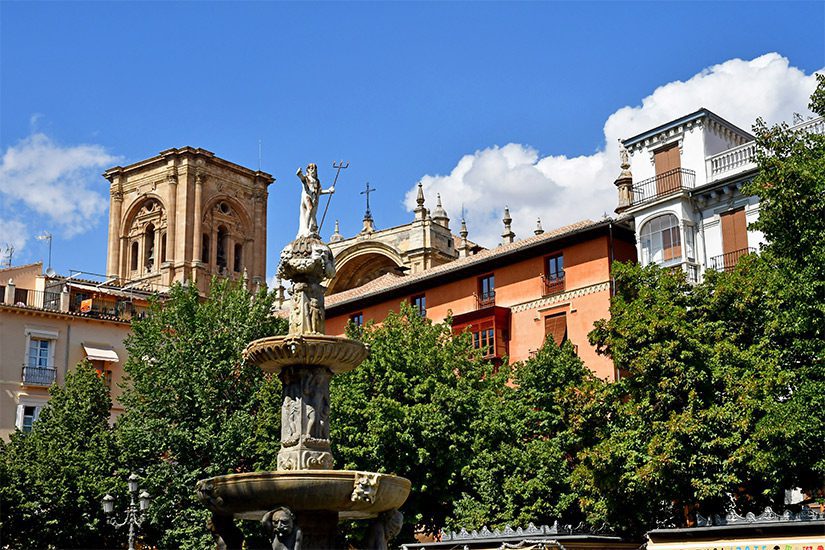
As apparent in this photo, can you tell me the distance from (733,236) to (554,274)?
7432 mm

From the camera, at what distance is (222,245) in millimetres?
79312

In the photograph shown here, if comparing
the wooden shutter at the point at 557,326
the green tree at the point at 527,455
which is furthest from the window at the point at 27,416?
the green tree at the point at 527,455

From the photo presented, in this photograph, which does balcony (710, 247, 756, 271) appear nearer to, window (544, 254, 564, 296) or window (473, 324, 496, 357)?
window (544, 254, 564, 296)

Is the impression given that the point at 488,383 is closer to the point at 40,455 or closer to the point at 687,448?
the point at 687,448

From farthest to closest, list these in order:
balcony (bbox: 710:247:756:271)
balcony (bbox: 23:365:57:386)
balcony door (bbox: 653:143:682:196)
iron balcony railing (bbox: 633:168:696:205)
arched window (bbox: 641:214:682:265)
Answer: balcony (bbox: 23:365:57:386), balcony door (bbox: 653:143:682:196), iron balcony railing (bbox: 633:168:696:205), arched window (bbox: 641:214:682:265), balcony (bbox: 710:247:756:271)

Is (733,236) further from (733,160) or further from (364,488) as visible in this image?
(364,488)

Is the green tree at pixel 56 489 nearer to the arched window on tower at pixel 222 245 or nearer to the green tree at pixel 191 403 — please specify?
the green tree at pixel 191 403

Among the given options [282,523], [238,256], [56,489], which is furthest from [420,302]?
[238,256]

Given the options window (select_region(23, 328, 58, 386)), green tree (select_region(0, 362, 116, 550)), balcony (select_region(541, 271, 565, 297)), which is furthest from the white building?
window (select_region(23, 328, 58, 386))

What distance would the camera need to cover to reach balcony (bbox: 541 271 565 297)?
3922 centimetres

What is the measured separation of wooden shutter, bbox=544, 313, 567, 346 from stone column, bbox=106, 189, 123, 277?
1849 inches

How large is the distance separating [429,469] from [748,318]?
9641 mm

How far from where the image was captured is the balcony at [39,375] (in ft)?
142

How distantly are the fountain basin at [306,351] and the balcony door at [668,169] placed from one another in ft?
74.1
